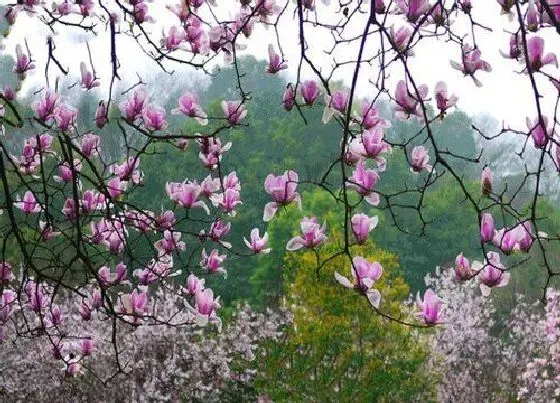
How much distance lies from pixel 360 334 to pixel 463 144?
3182 centimetres

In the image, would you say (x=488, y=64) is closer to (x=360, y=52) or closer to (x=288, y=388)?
(x=360, y=52)

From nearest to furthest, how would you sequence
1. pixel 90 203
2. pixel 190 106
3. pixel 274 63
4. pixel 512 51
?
pixel 512 51 < pixel 274 63 < pixel 190 106 < pixel 90 203

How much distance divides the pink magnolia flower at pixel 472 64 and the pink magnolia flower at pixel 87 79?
5.60 feet

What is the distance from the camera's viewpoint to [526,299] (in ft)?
69.4

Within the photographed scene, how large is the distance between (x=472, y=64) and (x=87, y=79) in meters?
1.80

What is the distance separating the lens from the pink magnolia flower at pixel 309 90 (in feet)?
9.69

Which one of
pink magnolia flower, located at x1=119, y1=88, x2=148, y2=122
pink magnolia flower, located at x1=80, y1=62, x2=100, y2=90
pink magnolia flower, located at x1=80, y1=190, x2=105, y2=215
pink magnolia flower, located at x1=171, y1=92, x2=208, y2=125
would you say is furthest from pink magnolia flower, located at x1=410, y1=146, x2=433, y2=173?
pink magnolia flower, located at x1=80, y1=190, x2=105, y2=215

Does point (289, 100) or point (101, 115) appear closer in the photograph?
point (289, 100)

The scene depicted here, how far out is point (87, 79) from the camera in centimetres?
365

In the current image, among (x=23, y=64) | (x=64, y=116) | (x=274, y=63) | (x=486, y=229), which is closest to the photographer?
(x=486, y=229)

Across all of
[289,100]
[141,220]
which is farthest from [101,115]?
[289,100]

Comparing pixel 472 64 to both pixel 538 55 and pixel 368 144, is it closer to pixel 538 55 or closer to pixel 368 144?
pixel 368 144

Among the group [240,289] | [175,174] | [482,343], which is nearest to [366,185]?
[482,343]

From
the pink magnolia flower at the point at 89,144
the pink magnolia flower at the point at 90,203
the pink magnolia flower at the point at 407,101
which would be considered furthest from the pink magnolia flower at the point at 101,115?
the pink magnolia flower at the point at 407,101
